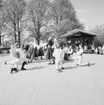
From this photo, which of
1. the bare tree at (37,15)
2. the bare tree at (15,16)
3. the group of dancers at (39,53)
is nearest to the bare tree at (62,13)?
the bare tree at (37,15)

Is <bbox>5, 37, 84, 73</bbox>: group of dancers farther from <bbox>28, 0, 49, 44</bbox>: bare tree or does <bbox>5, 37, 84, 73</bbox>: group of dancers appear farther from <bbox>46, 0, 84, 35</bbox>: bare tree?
<bbox>46, 0, 84, 35</bbox>: bare tree

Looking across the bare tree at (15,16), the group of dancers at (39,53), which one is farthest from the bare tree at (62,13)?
the group of dancers at (39,53)

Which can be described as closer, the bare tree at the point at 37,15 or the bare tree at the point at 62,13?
the bare tree at the point at 37,15

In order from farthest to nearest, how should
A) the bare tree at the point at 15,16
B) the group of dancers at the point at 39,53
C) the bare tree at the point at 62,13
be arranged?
the bare tree at the point at 62,13 < the bare tree at the point at 15,16 < the group of dancers at the point at 39,53

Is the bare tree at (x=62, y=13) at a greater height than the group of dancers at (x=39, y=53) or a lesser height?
greater

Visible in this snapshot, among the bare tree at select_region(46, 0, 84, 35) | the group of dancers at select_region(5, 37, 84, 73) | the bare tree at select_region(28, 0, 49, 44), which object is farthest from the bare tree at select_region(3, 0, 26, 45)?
the group of dancers at select_region(5, 37, 84, 73)

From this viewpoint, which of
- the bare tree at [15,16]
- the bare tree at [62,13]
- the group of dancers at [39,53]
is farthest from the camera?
the bare tree at [62,13]

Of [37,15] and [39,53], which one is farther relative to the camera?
[37,15]

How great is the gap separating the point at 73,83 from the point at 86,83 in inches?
18.3

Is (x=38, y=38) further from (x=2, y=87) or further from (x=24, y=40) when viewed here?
(x=2, y=87)

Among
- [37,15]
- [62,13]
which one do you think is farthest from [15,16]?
[62,13]

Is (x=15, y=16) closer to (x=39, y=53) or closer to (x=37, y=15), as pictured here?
(x=37, y=15)

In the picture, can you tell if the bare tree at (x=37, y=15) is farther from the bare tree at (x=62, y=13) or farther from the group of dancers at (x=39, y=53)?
the group of dancers at (x=39, y=53)

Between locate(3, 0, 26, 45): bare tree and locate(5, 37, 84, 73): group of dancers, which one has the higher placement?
locate(3, 0, 26, 45): bare tree
